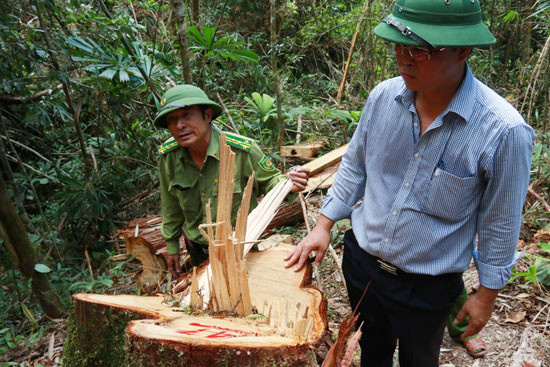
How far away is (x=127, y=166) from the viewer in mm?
5156

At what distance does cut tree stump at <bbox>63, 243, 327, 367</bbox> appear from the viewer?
1.40 meters

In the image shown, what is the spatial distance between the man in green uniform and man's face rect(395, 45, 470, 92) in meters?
1.31

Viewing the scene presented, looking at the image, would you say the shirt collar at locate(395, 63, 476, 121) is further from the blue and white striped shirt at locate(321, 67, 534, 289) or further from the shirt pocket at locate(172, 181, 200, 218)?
the shirt pocket at locate(172, 181, 200, 218)

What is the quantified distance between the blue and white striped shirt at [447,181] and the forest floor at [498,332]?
4.21 ft

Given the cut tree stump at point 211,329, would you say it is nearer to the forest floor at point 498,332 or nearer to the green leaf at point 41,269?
the forest floor at point 498,332

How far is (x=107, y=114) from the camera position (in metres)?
4.69

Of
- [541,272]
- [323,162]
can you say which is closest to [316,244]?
[541,272]

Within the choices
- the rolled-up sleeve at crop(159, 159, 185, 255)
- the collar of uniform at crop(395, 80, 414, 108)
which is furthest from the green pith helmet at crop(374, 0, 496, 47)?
the rolled-up sleeve at crop(159, 159, 185, 255)

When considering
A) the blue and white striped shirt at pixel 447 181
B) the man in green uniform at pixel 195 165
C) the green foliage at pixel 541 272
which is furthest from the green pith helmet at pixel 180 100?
the green foliage at pixel 541 272

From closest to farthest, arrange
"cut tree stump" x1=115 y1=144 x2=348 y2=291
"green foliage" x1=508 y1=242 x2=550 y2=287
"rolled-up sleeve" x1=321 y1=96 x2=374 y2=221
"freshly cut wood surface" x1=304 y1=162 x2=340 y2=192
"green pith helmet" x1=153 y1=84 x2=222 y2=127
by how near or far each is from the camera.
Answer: "rolled-up sleeve" x1=321 y1=96 x2=374 y2=221 < "green pith helmet" x1=153 y1=84 x2=222 y2=127 < "green foliage" x1=508 y1=242 x2=550 y2=287 < "cut tree stump" x1=115 y1=144 x2=348 y2=291 < "freshly cut wood surface" x1=304 y1=162 x2=340 y2=192

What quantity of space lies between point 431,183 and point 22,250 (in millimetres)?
3010

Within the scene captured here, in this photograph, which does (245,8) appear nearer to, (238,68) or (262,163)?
(238,68)

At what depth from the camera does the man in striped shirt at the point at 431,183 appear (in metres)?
1.38

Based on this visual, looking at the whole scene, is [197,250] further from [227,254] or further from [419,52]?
[419,52]
